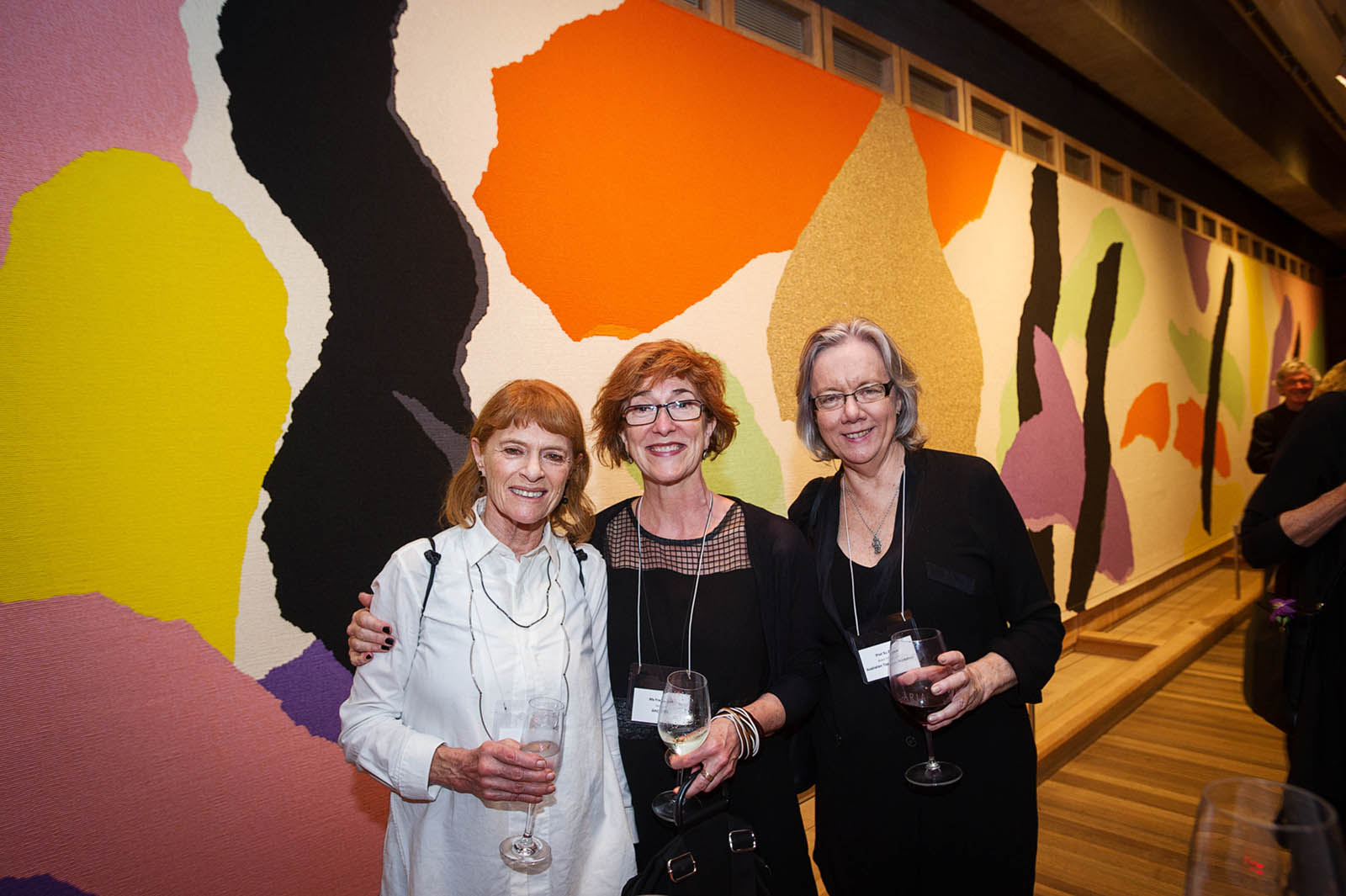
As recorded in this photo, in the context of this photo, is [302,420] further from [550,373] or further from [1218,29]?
[1218,29]

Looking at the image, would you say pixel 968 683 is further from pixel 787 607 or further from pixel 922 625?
pixel 787 607

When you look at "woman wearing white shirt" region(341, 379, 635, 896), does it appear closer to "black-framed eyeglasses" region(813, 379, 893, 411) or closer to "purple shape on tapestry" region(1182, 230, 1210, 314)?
"black-framed eyeglasses" region(813, 379, 893, 411)

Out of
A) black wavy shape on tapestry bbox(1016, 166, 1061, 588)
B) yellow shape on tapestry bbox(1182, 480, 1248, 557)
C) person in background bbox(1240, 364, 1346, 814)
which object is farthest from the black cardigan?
yellow shape on tapestry bbox(1182, 480, 1248, 557)

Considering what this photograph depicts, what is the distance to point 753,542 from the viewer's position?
1.71 metres

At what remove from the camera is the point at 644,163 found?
2.80m

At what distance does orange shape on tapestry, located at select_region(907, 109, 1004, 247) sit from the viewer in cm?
409

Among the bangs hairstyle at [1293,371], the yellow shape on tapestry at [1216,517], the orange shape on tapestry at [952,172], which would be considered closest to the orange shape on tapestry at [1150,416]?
the bangs hairstyle at [1293,371]

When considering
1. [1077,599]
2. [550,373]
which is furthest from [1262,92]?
[550,373]

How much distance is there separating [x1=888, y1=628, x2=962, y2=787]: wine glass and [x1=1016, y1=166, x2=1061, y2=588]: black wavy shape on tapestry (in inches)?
143

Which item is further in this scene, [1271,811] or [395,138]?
[395,138]

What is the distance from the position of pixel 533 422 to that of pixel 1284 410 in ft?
20.3

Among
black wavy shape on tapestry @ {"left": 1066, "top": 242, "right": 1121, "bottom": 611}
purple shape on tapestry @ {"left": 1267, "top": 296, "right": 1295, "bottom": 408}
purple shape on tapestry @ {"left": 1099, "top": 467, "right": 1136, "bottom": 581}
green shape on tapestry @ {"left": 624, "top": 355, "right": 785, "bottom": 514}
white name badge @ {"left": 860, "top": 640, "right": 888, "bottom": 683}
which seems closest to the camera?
white name badge @ {"left": 860, "top": 640, "right": 888, "bottom": 683}

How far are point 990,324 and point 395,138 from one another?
3.60 m

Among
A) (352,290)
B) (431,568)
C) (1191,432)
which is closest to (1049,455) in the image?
(1191,432)
